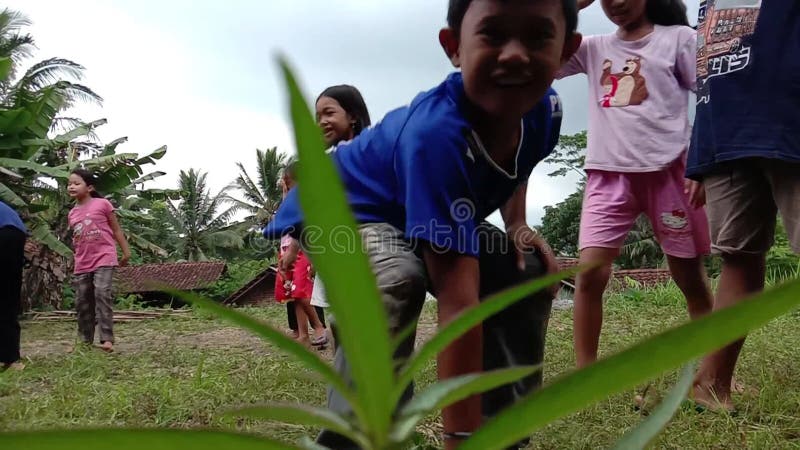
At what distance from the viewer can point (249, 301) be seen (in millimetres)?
17875

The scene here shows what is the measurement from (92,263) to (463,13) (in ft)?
13.2

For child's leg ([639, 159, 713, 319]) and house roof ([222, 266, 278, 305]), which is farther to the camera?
house roof ([222, 266, 278, 305])

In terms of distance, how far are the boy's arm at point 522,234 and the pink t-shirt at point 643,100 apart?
2.16ft

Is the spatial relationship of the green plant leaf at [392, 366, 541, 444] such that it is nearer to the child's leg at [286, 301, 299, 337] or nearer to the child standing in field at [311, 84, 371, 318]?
the child standing in field at [311, 84, 371, 318]

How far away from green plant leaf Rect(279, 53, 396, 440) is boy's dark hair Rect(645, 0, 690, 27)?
2388 millimetres

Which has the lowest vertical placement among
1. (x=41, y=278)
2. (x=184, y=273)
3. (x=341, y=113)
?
(x=184, y=273)

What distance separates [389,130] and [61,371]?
2571 millimetres

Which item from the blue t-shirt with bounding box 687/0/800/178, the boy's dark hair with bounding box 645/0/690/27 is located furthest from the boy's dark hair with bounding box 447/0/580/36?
the boy's dark hair with bounding box 645/0/690/27

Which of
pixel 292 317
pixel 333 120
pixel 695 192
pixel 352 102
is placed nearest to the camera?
pixel 695 192

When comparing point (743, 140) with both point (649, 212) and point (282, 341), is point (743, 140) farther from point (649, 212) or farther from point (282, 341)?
point (282, 341)

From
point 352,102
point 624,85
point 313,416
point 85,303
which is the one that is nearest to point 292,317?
point 85,303

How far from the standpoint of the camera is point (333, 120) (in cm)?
273

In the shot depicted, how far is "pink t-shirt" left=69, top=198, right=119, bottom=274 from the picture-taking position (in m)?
4.40

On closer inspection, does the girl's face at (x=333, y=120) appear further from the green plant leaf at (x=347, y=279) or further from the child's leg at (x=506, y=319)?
the green plant leaf at (x=347, y=279)
